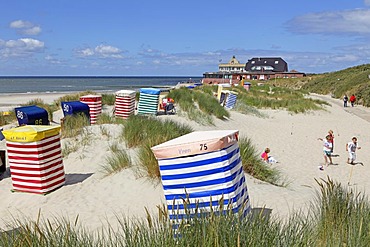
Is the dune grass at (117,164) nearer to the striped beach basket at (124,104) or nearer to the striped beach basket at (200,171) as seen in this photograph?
the striped beach basket at (200,171)

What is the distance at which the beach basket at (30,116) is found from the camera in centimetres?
1084

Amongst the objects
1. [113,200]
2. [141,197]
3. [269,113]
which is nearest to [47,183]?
[113,200]

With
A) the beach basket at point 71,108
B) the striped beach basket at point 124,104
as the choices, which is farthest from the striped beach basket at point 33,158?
the striped beach basket at point 124,104

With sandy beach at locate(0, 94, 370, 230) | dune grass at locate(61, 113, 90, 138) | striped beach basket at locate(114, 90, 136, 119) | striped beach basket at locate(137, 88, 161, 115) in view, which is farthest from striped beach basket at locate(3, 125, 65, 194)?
striped beach basket at locate(137, 88, 161, 115)

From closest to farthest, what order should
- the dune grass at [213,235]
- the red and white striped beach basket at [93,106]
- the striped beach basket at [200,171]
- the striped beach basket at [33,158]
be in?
the dune grass at [213,235], the striped beach basket at [200,171], the striped beach basket at [33,158], the red and white striped beach basket at [93,106]

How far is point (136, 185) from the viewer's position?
6.90 meters

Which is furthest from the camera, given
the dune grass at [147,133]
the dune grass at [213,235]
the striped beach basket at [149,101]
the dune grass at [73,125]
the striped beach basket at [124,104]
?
the striped beach basket at [149,101]

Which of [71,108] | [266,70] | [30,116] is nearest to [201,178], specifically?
[30,116]

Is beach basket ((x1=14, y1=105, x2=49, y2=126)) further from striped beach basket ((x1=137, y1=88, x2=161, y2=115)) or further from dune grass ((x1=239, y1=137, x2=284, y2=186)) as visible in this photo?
dune grass ((x1=239, y1=137, x2=284, y2=186))

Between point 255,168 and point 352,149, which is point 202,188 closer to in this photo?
point 255,168

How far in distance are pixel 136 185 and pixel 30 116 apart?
5407 mm

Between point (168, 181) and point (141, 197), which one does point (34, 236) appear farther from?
point (141, 197)

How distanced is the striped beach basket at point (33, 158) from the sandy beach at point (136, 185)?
20cm

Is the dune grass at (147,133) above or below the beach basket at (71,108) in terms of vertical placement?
below
